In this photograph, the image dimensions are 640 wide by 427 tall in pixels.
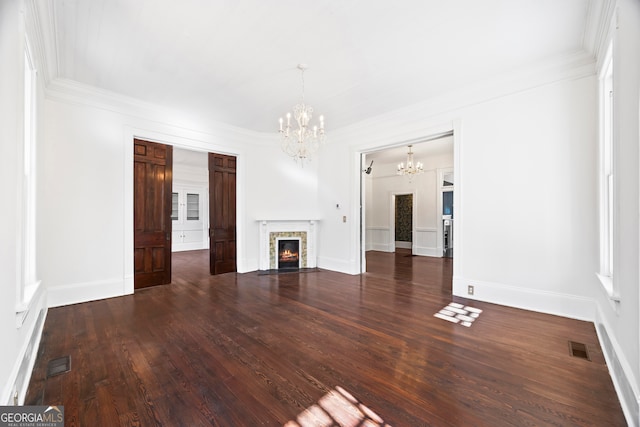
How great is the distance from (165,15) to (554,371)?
4374 millimetres

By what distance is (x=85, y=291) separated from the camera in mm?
3725

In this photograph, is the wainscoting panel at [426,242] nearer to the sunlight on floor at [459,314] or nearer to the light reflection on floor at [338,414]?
the sunlight on floor at [459,314]

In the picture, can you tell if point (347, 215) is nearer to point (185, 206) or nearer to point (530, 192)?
point (530, 192)

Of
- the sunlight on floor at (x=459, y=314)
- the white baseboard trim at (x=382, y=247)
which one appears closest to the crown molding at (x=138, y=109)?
the sunlight on floor at (x=459, y=314)

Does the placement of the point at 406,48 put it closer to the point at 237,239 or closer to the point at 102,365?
the point at 102,365

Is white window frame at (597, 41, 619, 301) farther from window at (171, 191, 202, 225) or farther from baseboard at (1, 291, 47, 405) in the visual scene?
window at (171, 191, 202, 225)

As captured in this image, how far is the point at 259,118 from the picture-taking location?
16.3 feet

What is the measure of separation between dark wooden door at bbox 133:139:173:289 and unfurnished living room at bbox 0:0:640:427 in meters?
0.03

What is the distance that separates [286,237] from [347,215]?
1419mm

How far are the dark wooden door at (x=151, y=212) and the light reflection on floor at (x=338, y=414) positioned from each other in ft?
12.9

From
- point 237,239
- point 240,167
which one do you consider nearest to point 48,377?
point 237,239

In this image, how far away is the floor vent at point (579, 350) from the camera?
227cm

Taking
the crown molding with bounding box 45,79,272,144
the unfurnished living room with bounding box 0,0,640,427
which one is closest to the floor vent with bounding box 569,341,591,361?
the unfurnished living room with bounding box 0,0,640,427

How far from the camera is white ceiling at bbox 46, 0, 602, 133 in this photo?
236cm
